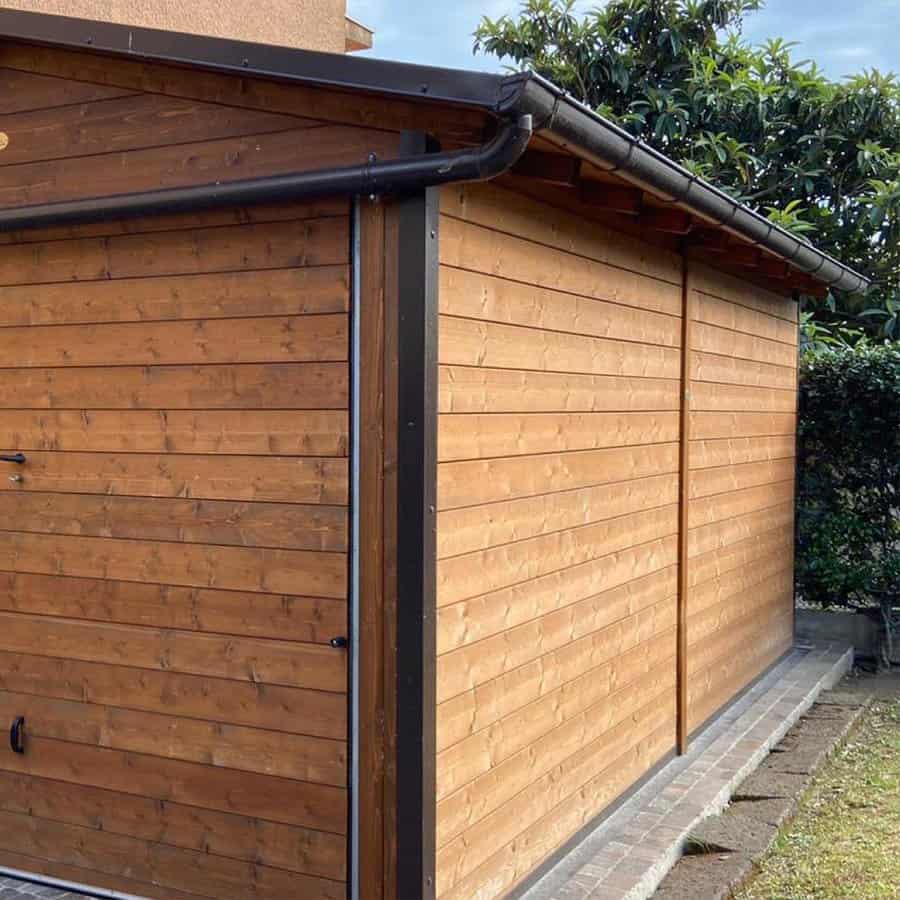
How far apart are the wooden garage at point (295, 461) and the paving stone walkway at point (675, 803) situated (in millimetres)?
165

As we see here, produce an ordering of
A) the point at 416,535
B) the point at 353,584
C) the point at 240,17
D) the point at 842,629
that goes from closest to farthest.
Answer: the point at 416,535 < the point at 353,584 < the point at 842,629 < the point at 240,17

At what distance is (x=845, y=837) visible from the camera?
215 inches

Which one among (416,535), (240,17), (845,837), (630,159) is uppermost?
(240,17)

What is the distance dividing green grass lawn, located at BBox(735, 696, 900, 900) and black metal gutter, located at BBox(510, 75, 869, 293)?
9.46 feet

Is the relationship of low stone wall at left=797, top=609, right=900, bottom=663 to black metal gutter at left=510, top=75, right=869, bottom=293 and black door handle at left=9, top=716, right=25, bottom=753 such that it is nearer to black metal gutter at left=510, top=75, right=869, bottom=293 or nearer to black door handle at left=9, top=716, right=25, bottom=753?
black metal gutter at left=510, top=75, right=869, bottom=293

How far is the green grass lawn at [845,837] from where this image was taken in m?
4.86

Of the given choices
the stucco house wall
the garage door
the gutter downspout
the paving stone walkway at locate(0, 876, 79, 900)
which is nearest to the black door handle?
the garage door

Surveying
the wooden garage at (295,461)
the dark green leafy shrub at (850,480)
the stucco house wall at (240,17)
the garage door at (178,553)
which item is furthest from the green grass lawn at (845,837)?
the stucco house wall at (240,17)

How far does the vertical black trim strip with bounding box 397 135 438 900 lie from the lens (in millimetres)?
3615

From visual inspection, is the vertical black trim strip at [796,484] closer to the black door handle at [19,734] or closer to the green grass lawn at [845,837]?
the green grass lawn at [845,837]

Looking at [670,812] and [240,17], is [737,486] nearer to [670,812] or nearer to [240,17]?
[670,812]

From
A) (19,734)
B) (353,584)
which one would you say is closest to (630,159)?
(353,584)

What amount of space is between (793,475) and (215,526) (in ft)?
20.0

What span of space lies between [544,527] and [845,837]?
235cm
